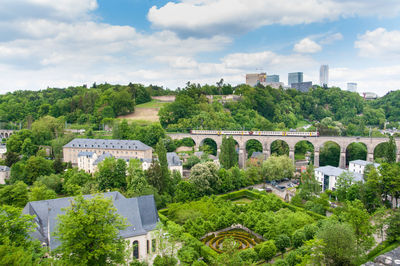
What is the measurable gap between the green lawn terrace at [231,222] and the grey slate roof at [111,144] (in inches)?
851

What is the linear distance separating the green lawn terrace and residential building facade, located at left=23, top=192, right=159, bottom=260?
6.87 ft

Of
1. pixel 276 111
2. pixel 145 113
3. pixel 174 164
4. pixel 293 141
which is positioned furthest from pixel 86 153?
pixel 276 111

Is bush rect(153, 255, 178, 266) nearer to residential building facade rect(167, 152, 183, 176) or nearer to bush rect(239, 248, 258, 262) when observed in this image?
bush rect(239, 248, 258, 262)

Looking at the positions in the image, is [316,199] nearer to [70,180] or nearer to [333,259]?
[333,259]

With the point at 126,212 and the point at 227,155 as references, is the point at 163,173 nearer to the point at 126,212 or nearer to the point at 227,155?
the point at 126,212

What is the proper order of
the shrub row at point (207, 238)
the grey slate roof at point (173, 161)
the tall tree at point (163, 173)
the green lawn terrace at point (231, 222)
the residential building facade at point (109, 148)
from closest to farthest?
the green lawn terrace at point (231, 222)
the shrub row at point (207, 238)
the tall tree at point (163, 173)
the grey slate roof at point (173, 161)
the residential building facade at point (109, 148)

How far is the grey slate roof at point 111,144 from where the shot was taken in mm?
55938

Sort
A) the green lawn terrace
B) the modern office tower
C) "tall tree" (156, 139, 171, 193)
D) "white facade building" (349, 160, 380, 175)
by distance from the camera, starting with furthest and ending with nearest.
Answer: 1. the modern office tower
2. "white facade building" (349, 160, 380, 175)
3. "tall tree" (156, 139, 171, 193)
4. the green lawn terrace

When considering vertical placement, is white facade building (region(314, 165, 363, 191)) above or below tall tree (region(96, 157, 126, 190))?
below

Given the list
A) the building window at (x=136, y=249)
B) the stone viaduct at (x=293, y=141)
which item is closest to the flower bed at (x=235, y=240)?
the building window at (x=136, y=249)

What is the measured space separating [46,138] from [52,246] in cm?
5097

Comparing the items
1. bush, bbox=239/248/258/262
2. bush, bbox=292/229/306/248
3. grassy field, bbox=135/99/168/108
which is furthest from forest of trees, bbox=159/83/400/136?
bush, bbox=239/248/258/262

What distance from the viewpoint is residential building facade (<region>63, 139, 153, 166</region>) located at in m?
55.6

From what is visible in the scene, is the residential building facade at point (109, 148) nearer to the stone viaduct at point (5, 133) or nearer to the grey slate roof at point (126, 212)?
the grey slate roof at point (126, 212)
